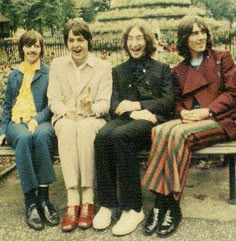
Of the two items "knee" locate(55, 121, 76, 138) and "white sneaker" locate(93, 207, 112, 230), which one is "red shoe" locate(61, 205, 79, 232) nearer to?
"white sneaker" locate(93, 207, 112, 230)

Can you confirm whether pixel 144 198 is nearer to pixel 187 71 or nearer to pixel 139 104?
pixel 139 104

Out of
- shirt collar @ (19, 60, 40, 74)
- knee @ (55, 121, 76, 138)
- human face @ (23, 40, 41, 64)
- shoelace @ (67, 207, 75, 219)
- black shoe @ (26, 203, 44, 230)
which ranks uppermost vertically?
human face @ (23, 40, 41, 64)

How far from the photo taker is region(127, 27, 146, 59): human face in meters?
4.82

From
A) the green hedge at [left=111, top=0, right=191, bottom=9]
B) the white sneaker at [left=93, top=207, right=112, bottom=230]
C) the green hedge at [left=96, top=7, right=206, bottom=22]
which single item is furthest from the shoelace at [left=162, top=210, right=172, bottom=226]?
the green hedge at [left=111, top=0, right=191, bottom=9]

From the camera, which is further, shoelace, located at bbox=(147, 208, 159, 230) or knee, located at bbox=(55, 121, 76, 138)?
knee, located at bbox=(55, 121, 76, 138)

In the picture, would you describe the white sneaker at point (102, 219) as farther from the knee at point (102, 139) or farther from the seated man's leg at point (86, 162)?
the knee at point (102, 139)

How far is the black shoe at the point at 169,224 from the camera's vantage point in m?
4.15

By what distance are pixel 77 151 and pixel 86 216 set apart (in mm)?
569

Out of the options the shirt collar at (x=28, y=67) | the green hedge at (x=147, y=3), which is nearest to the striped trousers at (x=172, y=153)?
the shirt collar at (x=28, y=67)

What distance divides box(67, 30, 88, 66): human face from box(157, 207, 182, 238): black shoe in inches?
65.9

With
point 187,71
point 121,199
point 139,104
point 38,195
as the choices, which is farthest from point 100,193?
point 187,71

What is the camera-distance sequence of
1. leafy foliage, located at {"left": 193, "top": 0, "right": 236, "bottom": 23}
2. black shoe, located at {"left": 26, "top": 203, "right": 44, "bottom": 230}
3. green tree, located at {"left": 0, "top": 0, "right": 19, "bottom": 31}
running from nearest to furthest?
black shoe, located at {"left": 26, "top": 203, "right": 44, "bottom": 230} → green tree, located at {"left": 0, "top": 0, "right": 19, "bottom": 31} → leafy foliage, located at {"left": 193, "top": 0, "right": 236, "bottom": 23}

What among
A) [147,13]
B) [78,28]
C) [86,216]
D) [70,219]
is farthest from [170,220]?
[147,13]

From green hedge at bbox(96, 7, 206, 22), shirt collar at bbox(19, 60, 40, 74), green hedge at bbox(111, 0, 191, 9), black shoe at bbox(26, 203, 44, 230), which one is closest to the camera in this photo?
black shoe at bbox(26, 203, 44, 230)
